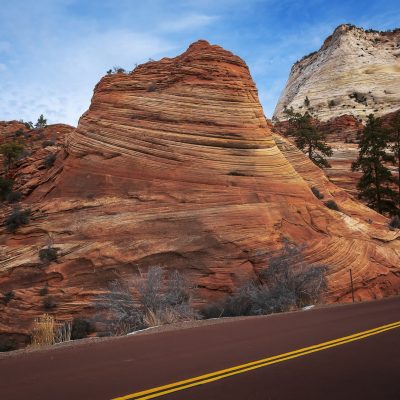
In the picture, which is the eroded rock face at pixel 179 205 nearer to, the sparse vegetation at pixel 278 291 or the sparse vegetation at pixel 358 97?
the sparse vegetation at pixel 278 291

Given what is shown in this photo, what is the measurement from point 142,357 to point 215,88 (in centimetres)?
1716

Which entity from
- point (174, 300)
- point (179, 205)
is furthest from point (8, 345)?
point (179, 205)

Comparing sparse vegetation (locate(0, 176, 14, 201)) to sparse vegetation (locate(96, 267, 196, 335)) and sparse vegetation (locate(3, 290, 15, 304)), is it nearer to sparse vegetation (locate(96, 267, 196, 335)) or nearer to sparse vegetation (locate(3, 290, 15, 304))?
sparse vegetation (locate(3, 290, 15, 304))

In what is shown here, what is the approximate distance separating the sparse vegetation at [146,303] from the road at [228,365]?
8.61ft

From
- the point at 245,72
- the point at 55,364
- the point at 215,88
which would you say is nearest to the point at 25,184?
the point at 215,88

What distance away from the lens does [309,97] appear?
75750 millimetres

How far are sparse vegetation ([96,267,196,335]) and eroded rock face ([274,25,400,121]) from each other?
5650 cm

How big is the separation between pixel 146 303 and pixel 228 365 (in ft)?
24.2

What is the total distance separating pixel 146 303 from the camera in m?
13.0

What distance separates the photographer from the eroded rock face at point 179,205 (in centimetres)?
1628

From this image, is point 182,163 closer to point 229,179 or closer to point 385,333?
point 229,179

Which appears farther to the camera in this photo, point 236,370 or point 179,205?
point 179,205

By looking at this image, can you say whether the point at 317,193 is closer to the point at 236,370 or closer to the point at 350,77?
the point at 236,370

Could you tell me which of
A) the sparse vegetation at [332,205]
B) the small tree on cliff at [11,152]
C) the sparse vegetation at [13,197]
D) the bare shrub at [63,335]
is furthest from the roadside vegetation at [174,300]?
the small tree on cliff at [11,152]
